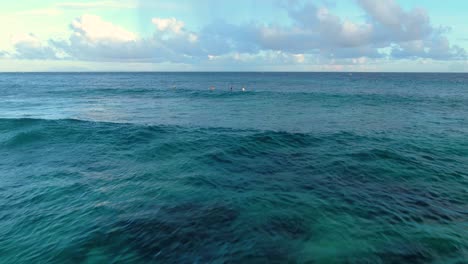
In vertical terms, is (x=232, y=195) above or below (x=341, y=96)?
below

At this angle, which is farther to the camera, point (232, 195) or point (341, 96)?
point (341, 96)

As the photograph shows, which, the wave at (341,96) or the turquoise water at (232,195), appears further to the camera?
the wave at (341,96)

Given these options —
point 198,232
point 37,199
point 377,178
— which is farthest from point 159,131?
point 377,178

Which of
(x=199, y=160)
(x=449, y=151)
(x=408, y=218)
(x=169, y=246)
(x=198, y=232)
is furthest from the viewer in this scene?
(x=449, y=151)

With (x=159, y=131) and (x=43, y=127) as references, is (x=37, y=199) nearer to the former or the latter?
(x=159, y=131)

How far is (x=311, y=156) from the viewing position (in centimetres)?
2189

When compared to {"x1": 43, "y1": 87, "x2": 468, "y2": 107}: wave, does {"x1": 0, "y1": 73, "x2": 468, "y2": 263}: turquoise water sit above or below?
below

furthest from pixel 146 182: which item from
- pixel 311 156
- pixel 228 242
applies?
pixel 311 156

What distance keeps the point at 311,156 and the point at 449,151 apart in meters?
12.5

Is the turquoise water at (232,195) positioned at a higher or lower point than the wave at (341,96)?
lower

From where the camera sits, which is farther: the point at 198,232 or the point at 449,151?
the point at 449,151

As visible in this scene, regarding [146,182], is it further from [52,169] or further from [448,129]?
[448,129]

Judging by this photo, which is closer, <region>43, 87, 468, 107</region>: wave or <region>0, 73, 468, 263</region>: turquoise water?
<region>0, 73, 468, 263</region>: turquoise water

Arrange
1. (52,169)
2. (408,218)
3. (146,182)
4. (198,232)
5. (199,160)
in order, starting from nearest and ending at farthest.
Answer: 1. (198,232)
2. (408,218)
3. (146,182)
4. (52,169)
5. (199,160)
